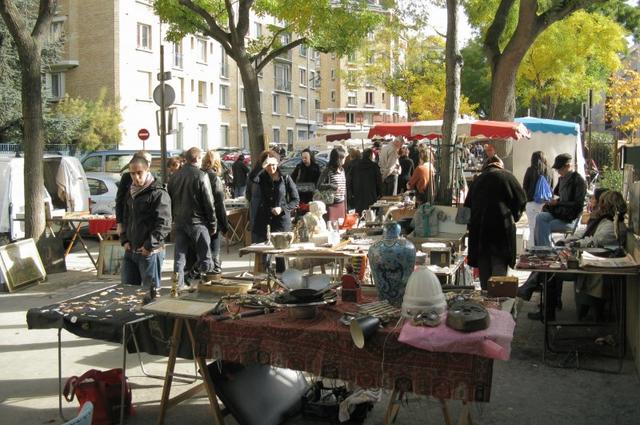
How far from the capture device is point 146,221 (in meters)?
6.89

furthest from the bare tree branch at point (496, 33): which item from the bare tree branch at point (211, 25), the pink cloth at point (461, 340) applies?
the pink cloth at point (461, 340)

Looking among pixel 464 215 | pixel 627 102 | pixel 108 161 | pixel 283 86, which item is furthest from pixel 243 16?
pixel 283 86

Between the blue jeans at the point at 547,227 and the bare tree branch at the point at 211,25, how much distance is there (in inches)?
328

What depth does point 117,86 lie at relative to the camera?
37406 mm

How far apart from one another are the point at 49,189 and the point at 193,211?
21.9ft

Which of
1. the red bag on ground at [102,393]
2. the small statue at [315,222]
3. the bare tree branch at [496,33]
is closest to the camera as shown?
the red bag on ground at [102,393]

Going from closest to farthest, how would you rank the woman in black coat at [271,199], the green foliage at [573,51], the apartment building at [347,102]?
1. the woman in black coat at [271,199]
2. the green foliage at [573,51]
3. the apartment building at [347,102]

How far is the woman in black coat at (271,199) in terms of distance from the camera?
934cm

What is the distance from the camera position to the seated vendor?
6977 mm

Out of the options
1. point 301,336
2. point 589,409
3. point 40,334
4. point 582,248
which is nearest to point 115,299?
point 301,336

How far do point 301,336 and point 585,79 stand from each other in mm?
26602

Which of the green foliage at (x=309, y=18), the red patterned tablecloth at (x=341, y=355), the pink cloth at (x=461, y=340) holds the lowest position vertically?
the red patterned tablecloth at (x=341, y=355)

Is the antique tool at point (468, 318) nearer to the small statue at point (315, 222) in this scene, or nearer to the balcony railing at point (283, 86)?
the small statue at point (315, 222)

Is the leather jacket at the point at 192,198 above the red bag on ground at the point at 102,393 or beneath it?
above
